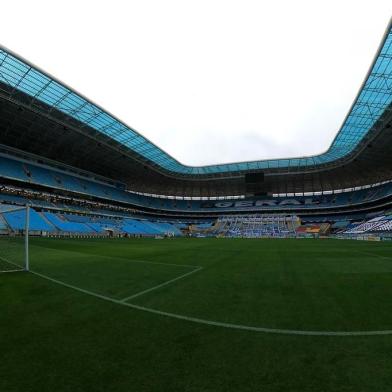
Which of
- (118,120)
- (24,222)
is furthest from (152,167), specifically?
(24,222)

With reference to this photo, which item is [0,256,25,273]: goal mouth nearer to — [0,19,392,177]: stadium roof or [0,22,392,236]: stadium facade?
[0,19,392,177]: stadium roof

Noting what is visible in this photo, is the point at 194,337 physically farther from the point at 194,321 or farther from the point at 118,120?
the point at 118,120

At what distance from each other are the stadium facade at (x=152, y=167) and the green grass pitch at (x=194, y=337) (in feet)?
91.2

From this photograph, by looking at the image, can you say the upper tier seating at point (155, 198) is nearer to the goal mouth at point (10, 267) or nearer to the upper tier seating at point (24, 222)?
the upper tier seating at point (24, 222)

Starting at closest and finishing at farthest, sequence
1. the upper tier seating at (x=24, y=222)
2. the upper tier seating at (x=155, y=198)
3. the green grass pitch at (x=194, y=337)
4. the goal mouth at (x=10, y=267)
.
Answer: the green grass pitch at (x=194, y=337), the goal mouth at (x=10, y=267), the upper tier seating at (x=24, y=222), the upper tier seating at (x=155, y=198)

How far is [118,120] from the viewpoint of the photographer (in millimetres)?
43688

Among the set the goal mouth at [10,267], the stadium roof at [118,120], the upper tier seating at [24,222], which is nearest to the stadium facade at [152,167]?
the stadium roof at [118,120]

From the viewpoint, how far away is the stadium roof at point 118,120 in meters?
28.7

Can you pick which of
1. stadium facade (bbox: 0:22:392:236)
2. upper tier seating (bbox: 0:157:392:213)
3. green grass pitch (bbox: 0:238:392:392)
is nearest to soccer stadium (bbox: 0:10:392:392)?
green grass pitch (bbox: 0:238:392:392)

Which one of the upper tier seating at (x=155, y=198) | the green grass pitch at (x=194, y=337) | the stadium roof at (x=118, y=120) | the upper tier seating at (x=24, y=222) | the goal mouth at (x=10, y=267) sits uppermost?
the stadium roof at (x=118, y=120)

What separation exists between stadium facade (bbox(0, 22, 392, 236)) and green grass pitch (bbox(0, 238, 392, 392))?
91.2 feet

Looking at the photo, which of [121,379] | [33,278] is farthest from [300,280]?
[33,278]

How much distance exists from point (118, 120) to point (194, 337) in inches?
1719

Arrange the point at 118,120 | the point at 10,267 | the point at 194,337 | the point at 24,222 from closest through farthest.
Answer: the point at 194,337
the point at 10,267
the point at 24,222
the point at 118,120
